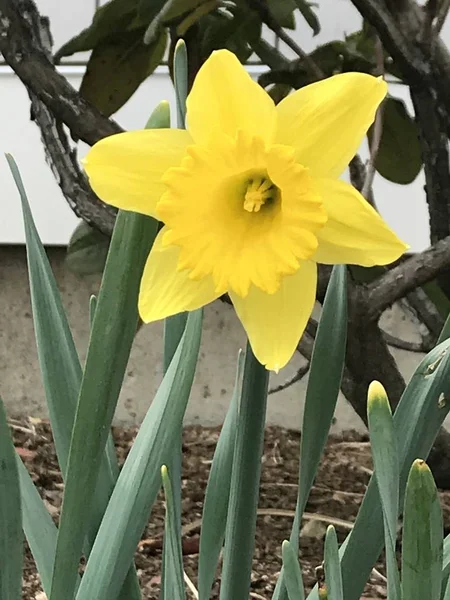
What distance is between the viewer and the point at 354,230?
10.6 inches

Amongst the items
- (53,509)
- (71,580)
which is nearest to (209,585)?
(71,580)

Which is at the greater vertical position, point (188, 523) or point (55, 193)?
point (55, 193)

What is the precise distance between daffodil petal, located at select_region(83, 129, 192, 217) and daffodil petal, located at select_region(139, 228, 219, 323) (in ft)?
0.07

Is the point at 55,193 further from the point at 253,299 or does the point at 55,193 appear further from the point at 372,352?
the point at 253,299

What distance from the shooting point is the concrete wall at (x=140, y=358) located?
1362 millimetres

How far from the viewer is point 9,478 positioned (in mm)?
331

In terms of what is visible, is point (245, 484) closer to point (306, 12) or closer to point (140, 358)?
point (306, 12)

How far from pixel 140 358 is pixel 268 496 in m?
0.52

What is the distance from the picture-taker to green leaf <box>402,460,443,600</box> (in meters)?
0.23

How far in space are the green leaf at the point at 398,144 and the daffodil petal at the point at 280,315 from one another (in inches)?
23.9

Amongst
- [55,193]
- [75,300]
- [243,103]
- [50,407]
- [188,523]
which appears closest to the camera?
[243,103]

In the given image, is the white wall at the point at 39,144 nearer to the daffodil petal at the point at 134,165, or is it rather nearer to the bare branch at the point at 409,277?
the bare branch at the point at 409,277

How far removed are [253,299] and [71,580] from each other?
159 millimetres

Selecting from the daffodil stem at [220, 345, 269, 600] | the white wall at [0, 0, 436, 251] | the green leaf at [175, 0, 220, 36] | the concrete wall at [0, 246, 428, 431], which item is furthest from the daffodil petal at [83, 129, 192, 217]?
the concrete wall at [0, 246, 428, 431]
